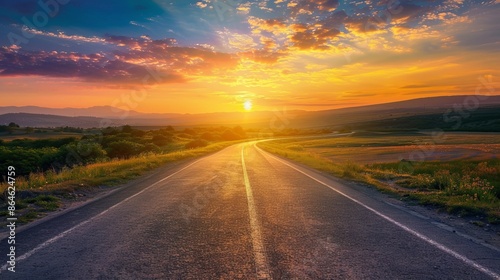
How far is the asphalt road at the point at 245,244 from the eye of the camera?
5156 mm

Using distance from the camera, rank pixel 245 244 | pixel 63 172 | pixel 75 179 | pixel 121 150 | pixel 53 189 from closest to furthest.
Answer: pixel 245 244 → pixel 53 189 → pixel 75 179 → pixel 63 172 → pixel 121 150

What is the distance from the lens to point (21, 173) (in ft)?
107

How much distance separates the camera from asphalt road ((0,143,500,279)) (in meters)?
5.16

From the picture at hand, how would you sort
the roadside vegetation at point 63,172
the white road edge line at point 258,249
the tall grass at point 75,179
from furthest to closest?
the tall grass at point 75,179, the roadside vegetation at point 63,172, the white road edge line at point 258,249

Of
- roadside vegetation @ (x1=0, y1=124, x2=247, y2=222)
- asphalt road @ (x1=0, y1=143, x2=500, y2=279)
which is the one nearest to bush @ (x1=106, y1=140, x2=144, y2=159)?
roadside vegetation @ (x1=0, y1=124, x2=247, y2=222)

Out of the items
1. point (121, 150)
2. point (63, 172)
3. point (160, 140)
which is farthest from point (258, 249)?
point (160, 140)

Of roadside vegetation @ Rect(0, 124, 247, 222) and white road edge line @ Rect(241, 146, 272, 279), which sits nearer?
white road edge line @ Rect(241, 146, 272, 279)

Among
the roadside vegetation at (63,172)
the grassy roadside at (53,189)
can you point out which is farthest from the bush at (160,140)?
the grassy roadside at (53,189)

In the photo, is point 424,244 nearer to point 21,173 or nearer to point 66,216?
point 66,216

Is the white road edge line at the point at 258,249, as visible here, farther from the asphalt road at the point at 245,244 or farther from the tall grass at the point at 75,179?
the tall grass at the point at 75,179

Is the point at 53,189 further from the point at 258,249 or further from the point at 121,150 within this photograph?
the point at 121,150

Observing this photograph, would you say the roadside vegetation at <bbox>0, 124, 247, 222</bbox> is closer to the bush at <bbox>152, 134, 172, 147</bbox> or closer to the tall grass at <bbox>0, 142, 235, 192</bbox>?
the tall grass at <bbox>0, 142, 235, 192</bbox>

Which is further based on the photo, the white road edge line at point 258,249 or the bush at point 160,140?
the bush at point 160,140

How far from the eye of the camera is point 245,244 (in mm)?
6445
